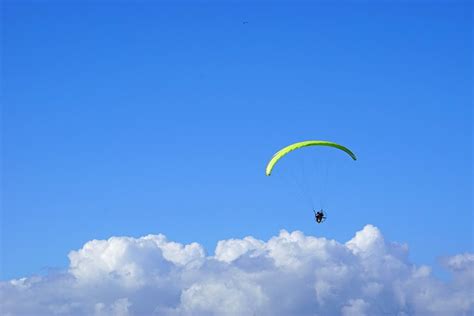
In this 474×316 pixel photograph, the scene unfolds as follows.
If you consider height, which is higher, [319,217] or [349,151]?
[349,151]

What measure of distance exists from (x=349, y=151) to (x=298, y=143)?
27.2ft

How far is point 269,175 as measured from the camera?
266 ft

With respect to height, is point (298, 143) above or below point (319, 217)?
above

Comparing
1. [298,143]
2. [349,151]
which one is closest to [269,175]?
[298,143]

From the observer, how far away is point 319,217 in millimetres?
81562

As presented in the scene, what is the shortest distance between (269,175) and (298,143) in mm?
6683

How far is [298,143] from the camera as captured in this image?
83875 millimetres

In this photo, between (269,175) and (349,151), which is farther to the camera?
(349,151)

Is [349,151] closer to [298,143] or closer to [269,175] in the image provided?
[298,143]

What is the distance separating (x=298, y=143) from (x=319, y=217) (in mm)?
10769

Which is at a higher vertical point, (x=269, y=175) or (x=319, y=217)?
(x=269, y=175)

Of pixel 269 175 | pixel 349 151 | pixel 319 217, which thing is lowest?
pixel 319 217

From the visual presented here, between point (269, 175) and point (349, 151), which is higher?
point (349, 151)
